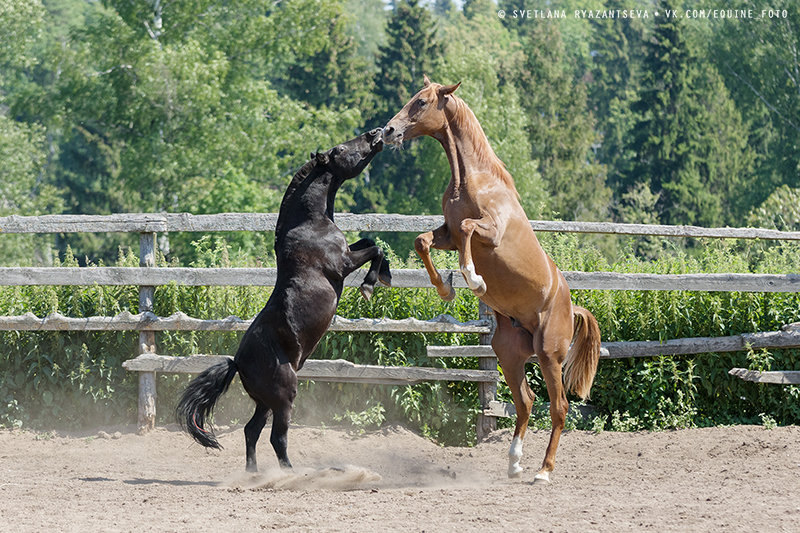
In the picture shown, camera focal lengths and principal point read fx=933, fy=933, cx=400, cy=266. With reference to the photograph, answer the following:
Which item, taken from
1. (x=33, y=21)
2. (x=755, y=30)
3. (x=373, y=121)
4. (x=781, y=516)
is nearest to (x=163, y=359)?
(x=781, y=516)

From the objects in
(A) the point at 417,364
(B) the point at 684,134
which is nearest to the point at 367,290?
(A) the point at 417,364

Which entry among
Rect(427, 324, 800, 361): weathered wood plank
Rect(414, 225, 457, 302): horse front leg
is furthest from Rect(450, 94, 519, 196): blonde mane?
Rect(427, 324, 800, 361): weathered wood plank

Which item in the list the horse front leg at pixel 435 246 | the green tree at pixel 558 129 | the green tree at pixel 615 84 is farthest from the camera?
the green tree at pixel 615 84

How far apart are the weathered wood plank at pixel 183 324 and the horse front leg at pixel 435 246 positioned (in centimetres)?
159

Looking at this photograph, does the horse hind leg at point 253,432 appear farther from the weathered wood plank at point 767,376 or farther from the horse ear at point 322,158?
the weathered wood plank at point 767,376

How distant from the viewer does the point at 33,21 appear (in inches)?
1129

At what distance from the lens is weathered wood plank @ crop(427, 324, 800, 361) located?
26.9 feet

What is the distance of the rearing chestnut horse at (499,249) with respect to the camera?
249 inches

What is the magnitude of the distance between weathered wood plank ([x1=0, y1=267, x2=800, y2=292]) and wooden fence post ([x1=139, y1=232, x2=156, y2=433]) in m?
0.15

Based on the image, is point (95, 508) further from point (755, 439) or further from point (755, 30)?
point (755, 30)

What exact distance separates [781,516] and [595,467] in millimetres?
2287

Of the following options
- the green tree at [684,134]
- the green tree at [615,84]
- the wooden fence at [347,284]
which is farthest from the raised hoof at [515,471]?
the green tree at [615,84]

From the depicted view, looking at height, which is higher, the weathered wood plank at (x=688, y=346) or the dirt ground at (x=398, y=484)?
the weathered wood plank at (x=688, y=346)

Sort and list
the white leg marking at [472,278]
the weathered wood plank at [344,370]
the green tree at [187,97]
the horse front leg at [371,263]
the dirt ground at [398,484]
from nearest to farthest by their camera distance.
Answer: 1. the dirt ground at [398,484]
2. the white leg marking at [472,278]
3. the horse front leg at [371,263]
4. the weathered wood plank at [344,370]
5. the green tree at [187,97]
